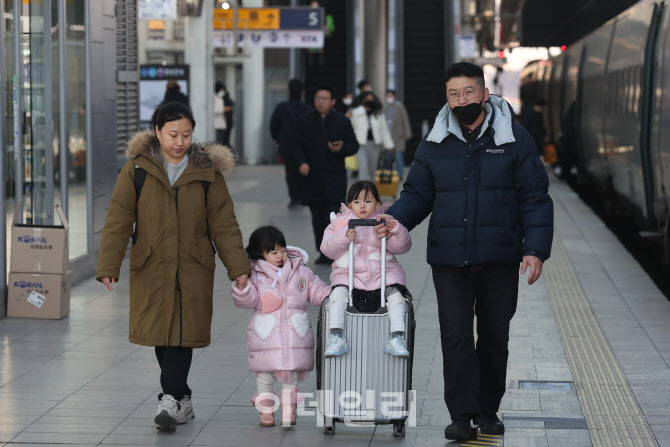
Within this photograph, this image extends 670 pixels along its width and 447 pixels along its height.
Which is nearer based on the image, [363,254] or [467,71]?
[467,71]

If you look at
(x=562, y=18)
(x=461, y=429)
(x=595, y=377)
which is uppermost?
(x=562, y=18)

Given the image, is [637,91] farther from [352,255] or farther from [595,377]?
[352,255]

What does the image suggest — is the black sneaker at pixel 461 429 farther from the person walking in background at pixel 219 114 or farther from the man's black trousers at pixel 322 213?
the person walking in background at pixel 219 114

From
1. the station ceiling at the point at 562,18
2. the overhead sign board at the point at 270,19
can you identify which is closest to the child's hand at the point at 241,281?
the station ceiling at the point at 562,18

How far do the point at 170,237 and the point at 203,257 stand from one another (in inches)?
7.6

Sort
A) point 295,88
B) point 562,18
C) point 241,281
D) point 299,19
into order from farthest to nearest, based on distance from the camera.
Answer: point 562,18
point 299,19
point 295,88
point 241,281

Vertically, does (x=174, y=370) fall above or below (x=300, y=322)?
below

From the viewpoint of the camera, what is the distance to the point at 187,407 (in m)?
6.16

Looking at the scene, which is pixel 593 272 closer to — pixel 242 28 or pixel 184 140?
pixel 184 140

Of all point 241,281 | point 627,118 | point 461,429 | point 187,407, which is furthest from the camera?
point 627,118

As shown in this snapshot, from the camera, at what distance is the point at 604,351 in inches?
325

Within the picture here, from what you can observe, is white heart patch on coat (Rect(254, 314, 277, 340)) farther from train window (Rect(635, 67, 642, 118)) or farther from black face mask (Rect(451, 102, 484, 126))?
train window (Rect(635, 67, 642, 118))

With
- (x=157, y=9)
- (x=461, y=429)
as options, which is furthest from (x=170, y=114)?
(x=157, y=9)

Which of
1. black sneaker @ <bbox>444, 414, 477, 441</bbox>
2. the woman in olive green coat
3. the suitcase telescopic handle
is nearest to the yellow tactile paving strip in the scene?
black sneaker @ <bbox>444, 414, 477, 441</bbox>
